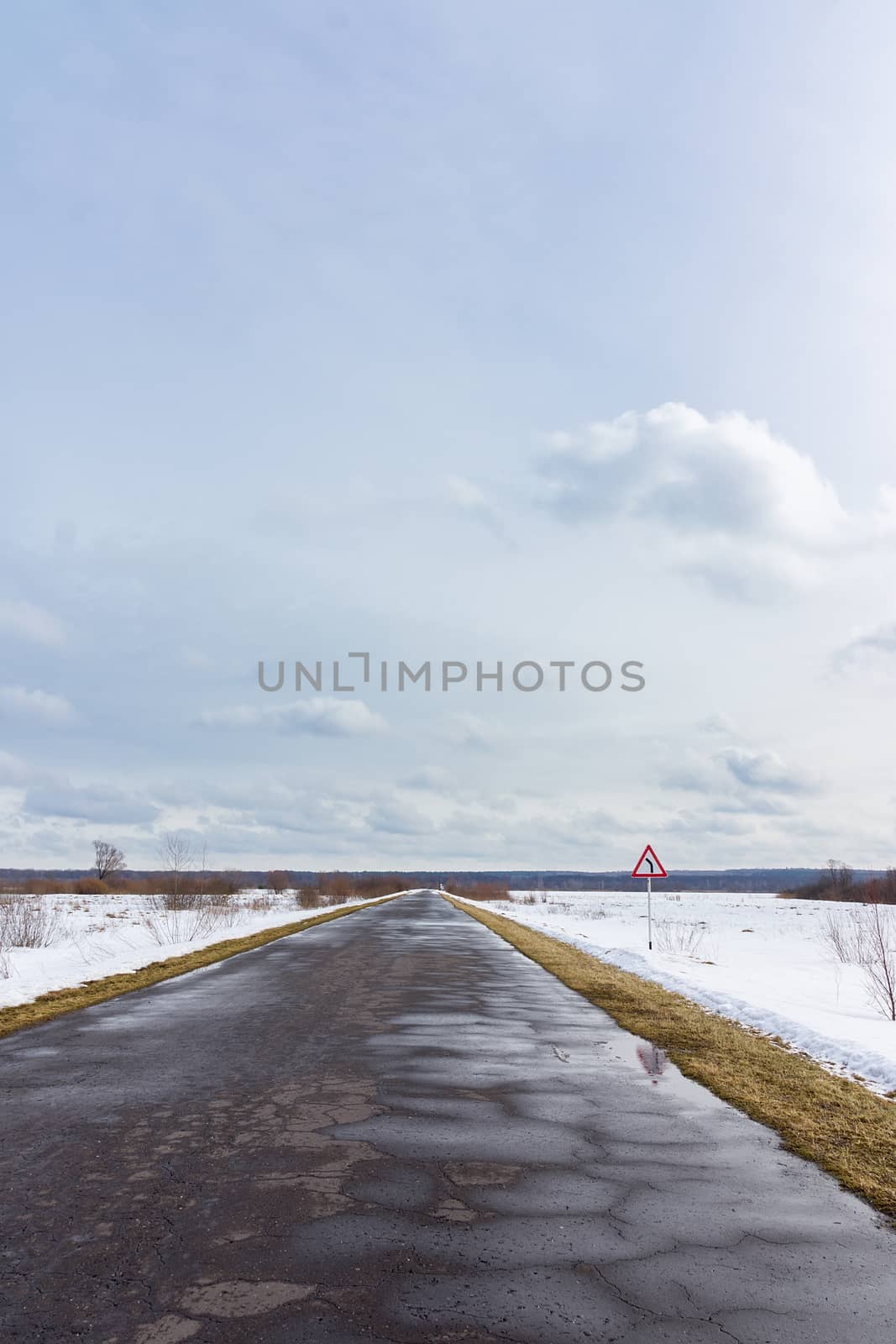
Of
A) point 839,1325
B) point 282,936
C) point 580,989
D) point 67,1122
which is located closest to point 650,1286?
point 839,1325

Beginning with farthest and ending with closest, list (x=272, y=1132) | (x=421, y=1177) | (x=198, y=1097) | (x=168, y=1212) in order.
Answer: (x=198, y=1097), (x=272, y=1132), (x=421, y=1177), (x=168, y=1212)

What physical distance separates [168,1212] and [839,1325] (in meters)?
3.24

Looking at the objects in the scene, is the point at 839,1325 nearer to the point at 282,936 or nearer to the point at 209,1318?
the point at 209,1318

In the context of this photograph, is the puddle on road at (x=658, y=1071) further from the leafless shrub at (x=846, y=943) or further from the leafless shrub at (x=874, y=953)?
the leafless shrub at (x=846, y=943)

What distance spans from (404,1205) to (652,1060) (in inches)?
211

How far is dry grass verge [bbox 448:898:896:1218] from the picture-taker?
612 cm

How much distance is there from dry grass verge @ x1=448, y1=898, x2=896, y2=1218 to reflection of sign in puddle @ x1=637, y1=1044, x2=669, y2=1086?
126 mm

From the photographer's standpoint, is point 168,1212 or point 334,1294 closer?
point 334,1294

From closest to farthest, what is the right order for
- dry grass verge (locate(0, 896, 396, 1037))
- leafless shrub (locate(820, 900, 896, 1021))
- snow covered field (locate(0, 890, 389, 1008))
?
dry grass verge (locate(0, 896, 396, 1037)) → snow covered field (locate(0, 890, 389, 1008)) → leafless shrub (locate(820, 900, 896, 1021))

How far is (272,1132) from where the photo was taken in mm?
6461

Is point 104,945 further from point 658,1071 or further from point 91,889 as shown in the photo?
point 91,889

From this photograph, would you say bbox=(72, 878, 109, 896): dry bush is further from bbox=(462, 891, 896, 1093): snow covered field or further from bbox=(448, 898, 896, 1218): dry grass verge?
bbox=(448, 898, 896, 1218): dry grass verge

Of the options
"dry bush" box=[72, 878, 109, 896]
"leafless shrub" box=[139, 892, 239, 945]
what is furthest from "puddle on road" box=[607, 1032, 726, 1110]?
"dry bush" box=[72, 878, 109, 896]

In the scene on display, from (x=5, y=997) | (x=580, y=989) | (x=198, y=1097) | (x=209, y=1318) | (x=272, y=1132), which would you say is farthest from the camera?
(x=580, y=989)
